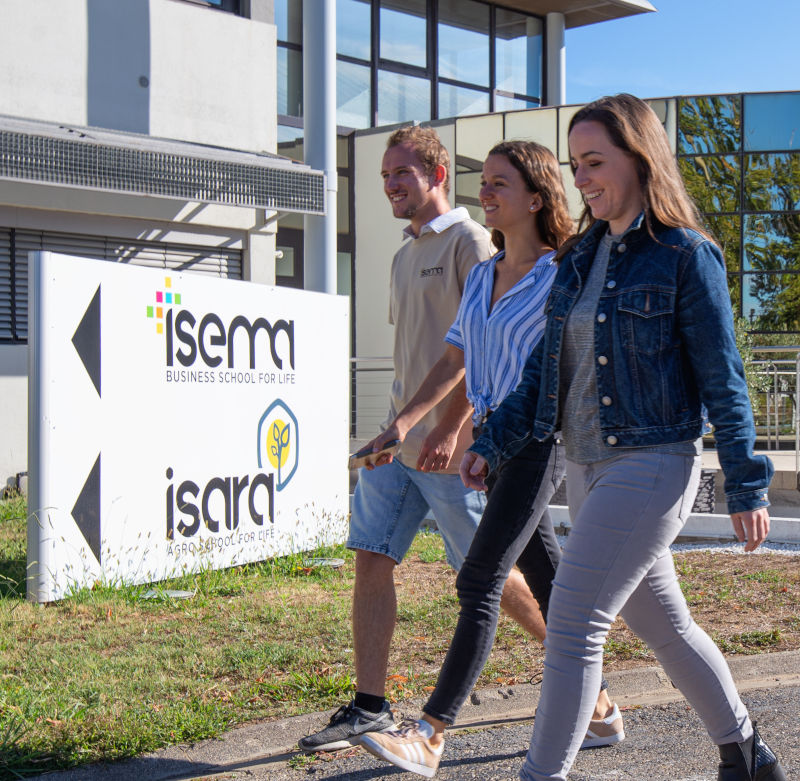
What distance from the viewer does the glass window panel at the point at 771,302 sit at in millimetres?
21344

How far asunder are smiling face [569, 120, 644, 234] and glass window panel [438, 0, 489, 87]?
1854cm

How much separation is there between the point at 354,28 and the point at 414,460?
17026 mm

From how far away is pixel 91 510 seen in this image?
596cm

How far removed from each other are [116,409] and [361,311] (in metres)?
14.3

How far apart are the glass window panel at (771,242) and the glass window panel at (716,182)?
20.8 inches

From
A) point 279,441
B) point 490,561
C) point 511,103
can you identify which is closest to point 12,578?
point 279,441

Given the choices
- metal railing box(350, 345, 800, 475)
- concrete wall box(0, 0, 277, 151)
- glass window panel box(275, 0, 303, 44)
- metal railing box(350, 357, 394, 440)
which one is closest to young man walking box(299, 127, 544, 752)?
metal railing box(350, 345, 800, 475)

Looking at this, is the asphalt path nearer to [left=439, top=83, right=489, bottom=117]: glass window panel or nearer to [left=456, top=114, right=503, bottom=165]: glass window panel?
[left=456, top=114, right=503, bottom=165]: glass window panel

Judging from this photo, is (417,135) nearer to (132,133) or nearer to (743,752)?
(743,752)

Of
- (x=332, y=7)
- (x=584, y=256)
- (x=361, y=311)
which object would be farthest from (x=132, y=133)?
(x=584, y=256)

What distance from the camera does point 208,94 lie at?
13.3 meters

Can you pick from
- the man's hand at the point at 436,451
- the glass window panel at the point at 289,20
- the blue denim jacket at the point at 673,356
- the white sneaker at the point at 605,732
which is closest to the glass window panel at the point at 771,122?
the glass window panel at the point at 289,20

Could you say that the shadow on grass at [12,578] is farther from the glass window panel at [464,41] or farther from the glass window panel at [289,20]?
→ the glass window panel at [464,41]

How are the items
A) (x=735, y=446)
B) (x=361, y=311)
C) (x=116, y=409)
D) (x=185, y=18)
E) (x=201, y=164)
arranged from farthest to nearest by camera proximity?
(x=361, y=311)
(x=185, y=18)
(x=201, y=164)
(x=116, y=409)
(x=735, y=446)
